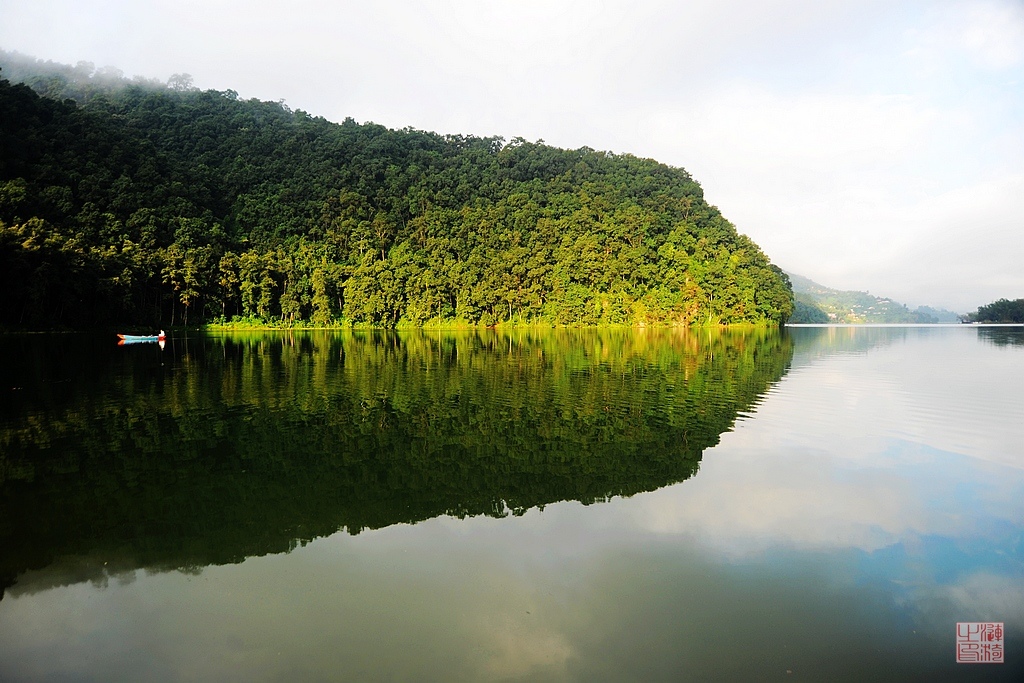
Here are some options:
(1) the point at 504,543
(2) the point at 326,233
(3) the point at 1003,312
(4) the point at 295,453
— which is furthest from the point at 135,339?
(3) the point at 1003,312

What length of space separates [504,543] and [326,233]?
90.6 meters

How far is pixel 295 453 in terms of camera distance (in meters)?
10.3

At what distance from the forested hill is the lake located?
5557 centimetres

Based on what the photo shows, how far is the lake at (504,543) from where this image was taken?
4.55 m

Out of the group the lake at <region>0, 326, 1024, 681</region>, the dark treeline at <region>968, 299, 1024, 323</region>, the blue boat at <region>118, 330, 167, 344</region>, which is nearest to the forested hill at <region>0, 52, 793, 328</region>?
the blue boat at <region>118, 330, 167, 344</region>

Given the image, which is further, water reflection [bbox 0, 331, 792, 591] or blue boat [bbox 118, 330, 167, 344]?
blue boat [bbox 118, 330, 167, 344]

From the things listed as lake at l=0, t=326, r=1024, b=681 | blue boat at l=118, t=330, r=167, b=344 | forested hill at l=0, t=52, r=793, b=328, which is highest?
forested hill at l=0, t=52, r=793, b=328

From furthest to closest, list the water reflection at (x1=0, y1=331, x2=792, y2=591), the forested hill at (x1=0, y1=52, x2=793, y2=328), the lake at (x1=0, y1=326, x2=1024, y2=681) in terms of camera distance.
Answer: the forested hill at (x1=0, y1=52, x2=793, y2=328) → the water reflection at (x1=0, y1=331, x2=792, y2=591) → the lake at (x1=0, y1=326, x2=1024, y2=681)

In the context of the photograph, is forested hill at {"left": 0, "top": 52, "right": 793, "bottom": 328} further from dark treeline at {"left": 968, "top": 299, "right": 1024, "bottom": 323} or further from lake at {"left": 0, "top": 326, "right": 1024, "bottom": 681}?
dark treeline at {"left": 968, "top": 299, "right": 1024, "bottom": 323}

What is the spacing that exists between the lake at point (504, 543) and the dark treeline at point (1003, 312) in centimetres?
14748

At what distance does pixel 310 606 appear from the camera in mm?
5188

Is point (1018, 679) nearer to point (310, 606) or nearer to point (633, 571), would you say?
point (633, 571)

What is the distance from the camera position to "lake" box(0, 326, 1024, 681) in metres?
4.55

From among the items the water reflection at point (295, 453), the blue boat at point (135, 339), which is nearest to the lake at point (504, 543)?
the water reflection at point (295, 453)
